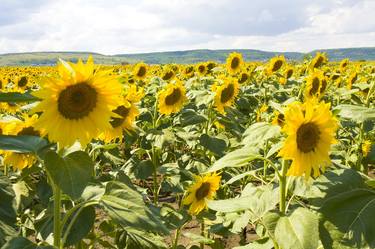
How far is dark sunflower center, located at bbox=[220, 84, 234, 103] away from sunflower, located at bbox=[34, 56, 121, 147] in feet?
9.42

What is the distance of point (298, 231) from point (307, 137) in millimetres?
583

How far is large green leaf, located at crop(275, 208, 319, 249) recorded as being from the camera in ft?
5.90

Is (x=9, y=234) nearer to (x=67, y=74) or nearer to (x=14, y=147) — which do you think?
(x=14, y=147)

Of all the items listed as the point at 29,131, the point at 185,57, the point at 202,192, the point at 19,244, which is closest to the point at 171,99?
the point at 202,192

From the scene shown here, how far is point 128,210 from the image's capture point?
184cm

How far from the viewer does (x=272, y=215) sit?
199cm

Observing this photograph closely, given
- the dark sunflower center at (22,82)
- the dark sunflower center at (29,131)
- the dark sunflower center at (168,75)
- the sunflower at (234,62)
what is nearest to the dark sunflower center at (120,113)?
the dark sunflower center at (29,131)

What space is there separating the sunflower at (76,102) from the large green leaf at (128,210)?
0.93ft

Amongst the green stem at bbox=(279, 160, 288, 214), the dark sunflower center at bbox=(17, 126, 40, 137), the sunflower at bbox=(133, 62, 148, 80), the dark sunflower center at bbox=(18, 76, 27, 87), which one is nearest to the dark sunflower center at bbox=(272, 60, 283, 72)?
the sunflower at bbox=(133, 62, 148, 80)

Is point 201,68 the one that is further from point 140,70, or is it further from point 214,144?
point 214,144

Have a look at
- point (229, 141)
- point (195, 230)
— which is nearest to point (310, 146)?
point (229, 141)

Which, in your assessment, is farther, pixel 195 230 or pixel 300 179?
pixel 195 230

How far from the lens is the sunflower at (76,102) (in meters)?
1.98

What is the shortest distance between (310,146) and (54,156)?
1235mm
